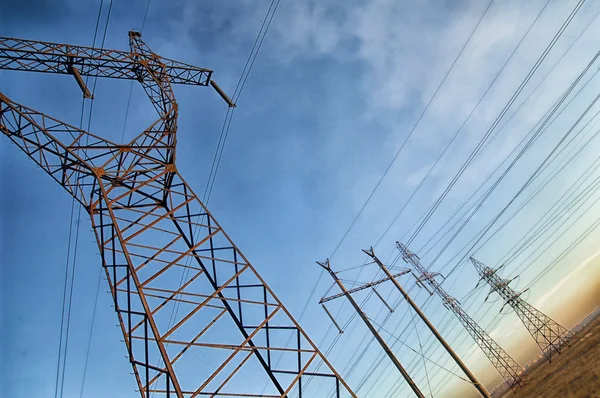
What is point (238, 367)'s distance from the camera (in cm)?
793

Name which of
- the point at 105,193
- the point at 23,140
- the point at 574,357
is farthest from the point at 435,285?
the point at 23,140

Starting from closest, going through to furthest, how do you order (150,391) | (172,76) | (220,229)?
(150,391) → (220,229) → (172,76)

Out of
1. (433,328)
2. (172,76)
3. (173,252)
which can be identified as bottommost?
(433,328)

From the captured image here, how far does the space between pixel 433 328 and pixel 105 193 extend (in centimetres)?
1465

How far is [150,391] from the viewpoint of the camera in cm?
670

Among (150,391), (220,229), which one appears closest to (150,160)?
(220,229)

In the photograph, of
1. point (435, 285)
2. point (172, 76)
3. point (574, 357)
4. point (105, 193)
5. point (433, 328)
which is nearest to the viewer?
point (105, 193)

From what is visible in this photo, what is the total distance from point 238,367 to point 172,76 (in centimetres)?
1390

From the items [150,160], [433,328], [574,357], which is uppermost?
[150,160]

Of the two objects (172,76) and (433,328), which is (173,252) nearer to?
(172,76)

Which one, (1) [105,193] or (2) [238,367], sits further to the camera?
(1) [105,193]

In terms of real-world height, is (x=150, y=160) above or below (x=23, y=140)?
below

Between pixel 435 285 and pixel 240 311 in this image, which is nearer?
pixel 240 311

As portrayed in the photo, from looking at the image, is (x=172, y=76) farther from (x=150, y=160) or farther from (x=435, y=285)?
(x=435, y=285)
